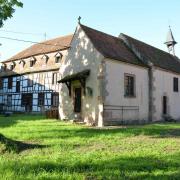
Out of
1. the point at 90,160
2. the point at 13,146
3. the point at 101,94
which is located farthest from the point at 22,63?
the point at 90,160

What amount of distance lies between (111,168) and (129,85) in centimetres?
1639

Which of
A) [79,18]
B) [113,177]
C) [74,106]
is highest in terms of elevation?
[79,18]

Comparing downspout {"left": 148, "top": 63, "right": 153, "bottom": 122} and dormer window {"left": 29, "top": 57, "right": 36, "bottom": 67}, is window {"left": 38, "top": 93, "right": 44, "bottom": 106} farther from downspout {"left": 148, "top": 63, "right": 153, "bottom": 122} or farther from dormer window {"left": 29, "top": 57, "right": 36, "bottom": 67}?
downspout {"left": 148, "top": 63, "right": 153, "bottom": 122}

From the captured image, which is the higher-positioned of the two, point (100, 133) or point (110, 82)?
point (110, 82)

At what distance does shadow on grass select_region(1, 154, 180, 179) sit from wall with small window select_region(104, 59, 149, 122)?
12.4 meters

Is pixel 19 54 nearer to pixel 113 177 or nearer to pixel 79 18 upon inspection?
pixel 79 18

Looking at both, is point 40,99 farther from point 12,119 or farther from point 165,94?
point 165,94

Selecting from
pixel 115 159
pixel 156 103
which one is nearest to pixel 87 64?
pixel 156 103

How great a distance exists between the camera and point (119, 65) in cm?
2234

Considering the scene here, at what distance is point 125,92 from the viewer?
23.0 metres

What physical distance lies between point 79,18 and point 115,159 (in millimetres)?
16921

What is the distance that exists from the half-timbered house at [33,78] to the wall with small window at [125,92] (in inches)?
587

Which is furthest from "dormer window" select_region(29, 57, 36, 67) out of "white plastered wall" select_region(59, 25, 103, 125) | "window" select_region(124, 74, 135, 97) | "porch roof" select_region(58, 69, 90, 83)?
"window" select_region(124, 74, 135, 97)

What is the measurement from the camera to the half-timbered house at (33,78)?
38875mm
